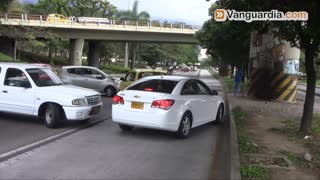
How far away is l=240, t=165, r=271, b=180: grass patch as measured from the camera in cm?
712

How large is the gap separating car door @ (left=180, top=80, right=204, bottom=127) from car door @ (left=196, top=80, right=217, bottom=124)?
14 cm

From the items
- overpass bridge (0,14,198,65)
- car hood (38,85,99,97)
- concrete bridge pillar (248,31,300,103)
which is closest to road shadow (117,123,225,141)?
car hood (38,85,99,97)

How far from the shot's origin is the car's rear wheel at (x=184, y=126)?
10953 millimetres

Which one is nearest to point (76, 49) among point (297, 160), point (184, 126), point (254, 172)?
point (184, 126)

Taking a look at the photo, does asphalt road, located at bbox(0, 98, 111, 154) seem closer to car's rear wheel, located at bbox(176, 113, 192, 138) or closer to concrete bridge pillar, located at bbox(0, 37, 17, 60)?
car's rear wheel, located at bbox(176, 113, 192, 138)

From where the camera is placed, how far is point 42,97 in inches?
475

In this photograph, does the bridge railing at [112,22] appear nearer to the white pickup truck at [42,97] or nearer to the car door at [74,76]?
the car door at [74,76]

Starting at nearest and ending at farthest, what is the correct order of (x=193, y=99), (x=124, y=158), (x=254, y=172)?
(x=254, y=172), (x=124, y=158), (x=193, y=99)

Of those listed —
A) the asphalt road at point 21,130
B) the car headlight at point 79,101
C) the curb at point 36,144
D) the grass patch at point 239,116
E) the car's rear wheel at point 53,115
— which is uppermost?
the car headlight at point 79,101

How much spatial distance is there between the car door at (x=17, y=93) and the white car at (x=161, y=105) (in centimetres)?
251

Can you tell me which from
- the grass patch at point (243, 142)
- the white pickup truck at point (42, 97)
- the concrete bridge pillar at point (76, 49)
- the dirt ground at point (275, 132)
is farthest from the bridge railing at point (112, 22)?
the grass patch at point (243, 142)

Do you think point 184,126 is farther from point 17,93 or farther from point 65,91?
point 17,93

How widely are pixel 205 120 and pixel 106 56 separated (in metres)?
81.9

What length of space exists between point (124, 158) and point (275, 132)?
490 centimetres
